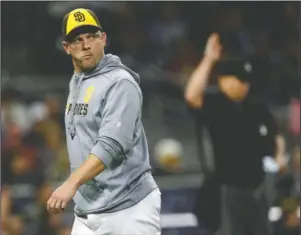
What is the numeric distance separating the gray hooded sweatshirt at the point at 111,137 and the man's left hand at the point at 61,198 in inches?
7.1

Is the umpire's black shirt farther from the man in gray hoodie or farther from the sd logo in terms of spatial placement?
the sd logo

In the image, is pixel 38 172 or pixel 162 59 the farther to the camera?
pixel 162 59

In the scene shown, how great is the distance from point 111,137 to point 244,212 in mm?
2438

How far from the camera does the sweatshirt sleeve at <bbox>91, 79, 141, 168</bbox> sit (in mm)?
3168

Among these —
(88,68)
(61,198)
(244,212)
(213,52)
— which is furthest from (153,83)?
(61,198)

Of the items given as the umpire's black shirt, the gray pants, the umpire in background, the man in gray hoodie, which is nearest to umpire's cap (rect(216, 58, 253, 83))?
the umpire in background

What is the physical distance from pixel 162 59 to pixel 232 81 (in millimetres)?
2979

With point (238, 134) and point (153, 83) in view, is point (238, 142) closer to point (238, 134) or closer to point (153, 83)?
point (238, 134)

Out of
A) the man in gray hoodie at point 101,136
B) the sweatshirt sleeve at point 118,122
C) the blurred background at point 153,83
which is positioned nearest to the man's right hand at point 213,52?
the blurred background at point 153,83

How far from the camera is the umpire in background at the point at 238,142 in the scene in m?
5.44

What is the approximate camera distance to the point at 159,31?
29.1 feet

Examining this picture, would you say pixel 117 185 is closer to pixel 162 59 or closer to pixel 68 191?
pixel 68 191

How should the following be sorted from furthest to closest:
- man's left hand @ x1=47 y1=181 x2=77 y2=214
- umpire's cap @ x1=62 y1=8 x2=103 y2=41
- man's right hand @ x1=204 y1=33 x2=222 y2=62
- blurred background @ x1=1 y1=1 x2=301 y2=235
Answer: blurred background @ x1=1 y1=1 x2=301 y2=235 < man's right hand @ x1=204 y1=33 x2=222 y2=62 < umpire's cap @ x1=62 y1=8 x2=103 y2=41 < man's left hand @ x1=47 y1=181 x2=77 y2=214

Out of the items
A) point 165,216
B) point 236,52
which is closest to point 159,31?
point 236,52
